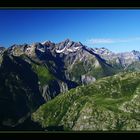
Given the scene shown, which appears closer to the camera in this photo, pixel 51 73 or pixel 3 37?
pixel 51 73

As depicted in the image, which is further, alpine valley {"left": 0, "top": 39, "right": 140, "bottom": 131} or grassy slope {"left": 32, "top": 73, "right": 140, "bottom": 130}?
alpine valley {"left": 0, "top": 39, "right": 140, "bottom": 131}

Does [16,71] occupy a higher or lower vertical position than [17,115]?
higher

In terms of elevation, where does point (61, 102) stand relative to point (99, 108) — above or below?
above

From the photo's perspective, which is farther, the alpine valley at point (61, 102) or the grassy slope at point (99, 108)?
the alpine valley at point (61, 102)

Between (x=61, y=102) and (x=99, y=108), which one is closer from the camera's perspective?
(x=99, y=108)

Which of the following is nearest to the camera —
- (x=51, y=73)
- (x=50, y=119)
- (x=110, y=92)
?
(x=50, y=119)
